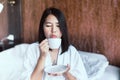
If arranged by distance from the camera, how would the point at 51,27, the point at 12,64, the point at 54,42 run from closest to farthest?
1. the point at 54,42
2. the point at 51,27
3. the point at 12,64

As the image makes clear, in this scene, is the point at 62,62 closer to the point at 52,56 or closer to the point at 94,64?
the point at 52,56

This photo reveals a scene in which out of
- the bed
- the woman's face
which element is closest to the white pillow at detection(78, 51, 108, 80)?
the bed

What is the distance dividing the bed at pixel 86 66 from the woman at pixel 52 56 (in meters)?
0.11

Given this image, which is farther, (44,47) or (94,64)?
(94,64)

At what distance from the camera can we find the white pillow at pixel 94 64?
1390 mm

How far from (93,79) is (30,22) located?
773 mm

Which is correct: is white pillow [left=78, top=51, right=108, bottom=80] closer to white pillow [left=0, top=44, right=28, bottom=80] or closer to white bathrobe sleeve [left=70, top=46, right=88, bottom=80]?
white bathrobe sleeve [left=70, top=46, right=88, bottom=80]

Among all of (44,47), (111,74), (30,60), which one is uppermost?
(44,47)

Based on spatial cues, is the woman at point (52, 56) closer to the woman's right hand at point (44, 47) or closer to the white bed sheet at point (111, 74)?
the woman's right hand at point (44, 47)

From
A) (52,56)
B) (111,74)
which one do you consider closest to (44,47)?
(52,56)

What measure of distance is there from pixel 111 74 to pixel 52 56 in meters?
0.39

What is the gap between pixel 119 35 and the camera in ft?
5.18

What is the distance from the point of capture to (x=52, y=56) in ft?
4.43

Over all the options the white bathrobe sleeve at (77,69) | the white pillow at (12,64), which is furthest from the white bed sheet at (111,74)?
the white pillow at (12,64)
